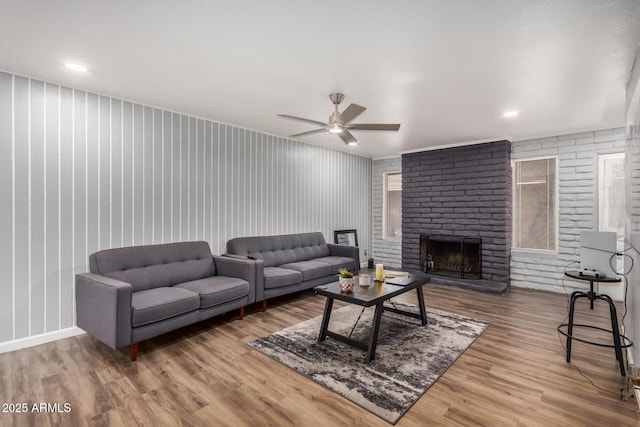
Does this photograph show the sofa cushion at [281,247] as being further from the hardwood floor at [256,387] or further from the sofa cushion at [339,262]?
the hardwood floor at [256,387]

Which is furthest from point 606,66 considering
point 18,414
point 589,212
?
point 18,414

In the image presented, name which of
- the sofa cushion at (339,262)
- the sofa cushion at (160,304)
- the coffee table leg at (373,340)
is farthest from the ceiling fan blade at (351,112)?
the sofa cushion at (339,262)

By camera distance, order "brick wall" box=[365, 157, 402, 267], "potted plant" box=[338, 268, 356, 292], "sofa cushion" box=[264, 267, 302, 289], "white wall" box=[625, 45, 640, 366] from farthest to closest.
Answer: "brick wall" box=[365, 157, 402, 267] < "sofa cushion" box=[264, 267, 302, 289] < "potted plant" box=[338, 268, 356, 292] < "white wall" box=[625, 45, 640, 366]

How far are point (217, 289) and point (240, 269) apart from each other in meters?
0.48

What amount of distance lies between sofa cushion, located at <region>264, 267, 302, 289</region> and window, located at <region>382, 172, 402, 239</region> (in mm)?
3345

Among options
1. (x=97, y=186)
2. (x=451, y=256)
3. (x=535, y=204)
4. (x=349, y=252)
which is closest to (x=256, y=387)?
(x=97, y=186)

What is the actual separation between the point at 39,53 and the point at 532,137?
6165 mm

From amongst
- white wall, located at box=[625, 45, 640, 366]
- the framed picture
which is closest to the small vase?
white wall, located at box=[625, 45, 640, 366]

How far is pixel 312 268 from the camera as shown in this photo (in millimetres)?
4602

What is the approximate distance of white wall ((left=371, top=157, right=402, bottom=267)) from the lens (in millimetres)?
6941

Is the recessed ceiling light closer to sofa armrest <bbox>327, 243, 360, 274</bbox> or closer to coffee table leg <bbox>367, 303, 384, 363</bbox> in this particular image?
coffee table leg <bbox>367, 303, 384, 363</bbox>

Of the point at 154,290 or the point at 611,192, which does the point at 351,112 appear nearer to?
the point at 154,290

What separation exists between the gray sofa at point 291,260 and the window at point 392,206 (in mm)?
1888

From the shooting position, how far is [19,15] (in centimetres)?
203
